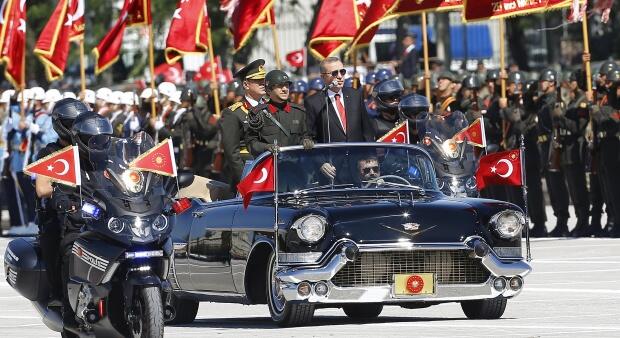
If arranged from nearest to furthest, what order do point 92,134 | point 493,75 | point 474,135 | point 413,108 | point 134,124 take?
point 92,134
point 474,135
point 413,108
point 493,75
point 134,124

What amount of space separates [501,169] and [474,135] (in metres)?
2.32

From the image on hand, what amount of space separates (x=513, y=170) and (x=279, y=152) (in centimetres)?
216

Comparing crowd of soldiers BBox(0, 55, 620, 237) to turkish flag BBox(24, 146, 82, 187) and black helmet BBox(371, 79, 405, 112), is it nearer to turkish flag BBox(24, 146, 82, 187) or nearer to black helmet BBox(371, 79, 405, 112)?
black helmet BBox(371, 79, 405, 112)

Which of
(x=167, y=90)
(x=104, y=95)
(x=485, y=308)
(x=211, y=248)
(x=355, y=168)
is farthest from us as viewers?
(x=104, y=95)

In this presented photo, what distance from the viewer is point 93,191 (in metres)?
12.5

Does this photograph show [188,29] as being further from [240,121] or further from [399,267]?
[399,267]

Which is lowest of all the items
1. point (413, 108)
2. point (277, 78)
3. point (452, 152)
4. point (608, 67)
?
point (452, 152)

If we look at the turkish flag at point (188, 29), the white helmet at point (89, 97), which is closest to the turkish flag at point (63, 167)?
the turkish flag at point (188, 29)

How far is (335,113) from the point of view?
17.3m

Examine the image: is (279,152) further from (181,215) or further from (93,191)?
(93,191)

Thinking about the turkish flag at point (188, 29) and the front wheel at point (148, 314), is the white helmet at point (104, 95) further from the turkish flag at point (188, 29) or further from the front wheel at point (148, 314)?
the front wheel at point (148, 314)

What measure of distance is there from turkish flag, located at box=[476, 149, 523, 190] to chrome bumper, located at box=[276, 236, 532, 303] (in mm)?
2022

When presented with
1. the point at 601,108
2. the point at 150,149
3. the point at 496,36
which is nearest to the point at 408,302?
the point at 150,149

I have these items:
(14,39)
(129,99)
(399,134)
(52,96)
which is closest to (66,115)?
(399,134)
